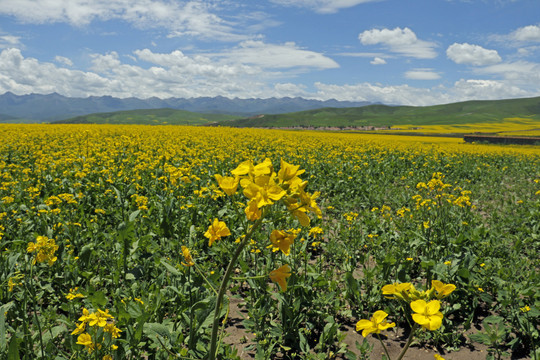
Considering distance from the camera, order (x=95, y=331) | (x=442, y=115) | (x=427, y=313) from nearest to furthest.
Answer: (x=427, y=313), (x=95, y=331), (x=442, y=115)

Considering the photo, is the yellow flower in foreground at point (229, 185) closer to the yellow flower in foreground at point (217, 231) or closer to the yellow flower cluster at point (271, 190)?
the yellow flower cluster at point (271, 190)

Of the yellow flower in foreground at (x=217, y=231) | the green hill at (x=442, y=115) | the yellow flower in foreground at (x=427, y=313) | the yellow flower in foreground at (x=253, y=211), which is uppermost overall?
the green hill at (x=442, y=115)

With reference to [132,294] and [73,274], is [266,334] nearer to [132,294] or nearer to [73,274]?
[132,294]

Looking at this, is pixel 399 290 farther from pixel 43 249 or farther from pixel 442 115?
pixel 442 115

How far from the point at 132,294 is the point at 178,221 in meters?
2.03

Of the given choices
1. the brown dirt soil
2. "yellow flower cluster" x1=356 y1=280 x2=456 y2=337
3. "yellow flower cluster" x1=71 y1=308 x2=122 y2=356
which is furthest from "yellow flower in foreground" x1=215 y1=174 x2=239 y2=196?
the brown dirt soil

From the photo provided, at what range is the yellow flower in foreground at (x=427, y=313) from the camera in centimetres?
113

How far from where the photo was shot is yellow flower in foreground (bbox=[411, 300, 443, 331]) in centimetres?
113

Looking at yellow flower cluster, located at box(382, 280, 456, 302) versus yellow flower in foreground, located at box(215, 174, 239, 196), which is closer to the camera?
yellow flower cluster, located at box(382, 280, 456, 302)

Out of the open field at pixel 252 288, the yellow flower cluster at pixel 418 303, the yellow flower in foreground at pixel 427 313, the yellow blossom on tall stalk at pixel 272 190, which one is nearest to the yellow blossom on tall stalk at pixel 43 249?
the open field at pixel 252 288

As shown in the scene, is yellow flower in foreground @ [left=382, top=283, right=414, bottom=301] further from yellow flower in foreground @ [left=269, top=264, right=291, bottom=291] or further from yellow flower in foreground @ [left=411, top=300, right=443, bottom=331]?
yellow flower in foreground @ [left=269, top=264, right=291, bottom=291]

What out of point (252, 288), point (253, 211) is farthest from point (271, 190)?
point (252, 288)

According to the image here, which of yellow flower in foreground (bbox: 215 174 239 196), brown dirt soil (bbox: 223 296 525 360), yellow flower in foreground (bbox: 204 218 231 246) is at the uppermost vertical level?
yellow flower in foreground (bbox: 215 174 239 196)

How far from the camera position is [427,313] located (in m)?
1.23
